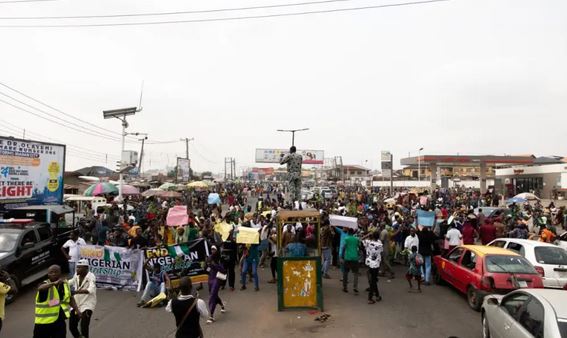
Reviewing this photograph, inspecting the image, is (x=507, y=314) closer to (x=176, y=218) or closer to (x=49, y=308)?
(x=49, y=308)

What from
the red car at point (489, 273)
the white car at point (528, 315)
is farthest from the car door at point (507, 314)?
the red car at point (489, 273)

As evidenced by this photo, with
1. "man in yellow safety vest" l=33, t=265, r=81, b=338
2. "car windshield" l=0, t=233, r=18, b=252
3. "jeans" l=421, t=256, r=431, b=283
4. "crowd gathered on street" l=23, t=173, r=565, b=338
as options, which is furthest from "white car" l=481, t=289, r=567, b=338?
"car windshield" l=0, t=233, r=18, b=252

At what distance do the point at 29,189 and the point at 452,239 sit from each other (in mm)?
16864

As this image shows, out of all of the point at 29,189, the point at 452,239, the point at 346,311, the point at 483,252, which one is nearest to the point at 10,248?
the point at 346,311

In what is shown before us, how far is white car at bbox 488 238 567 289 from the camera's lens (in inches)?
361

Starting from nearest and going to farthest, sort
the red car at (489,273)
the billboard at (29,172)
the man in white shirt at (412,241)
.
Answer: the red car at (489,273) < the man in white shirt at (412,241) < the billboard at (29,172)

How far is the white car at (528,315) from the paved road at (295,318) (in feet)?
4.42

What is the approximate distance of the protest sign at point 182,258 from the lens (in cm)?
973

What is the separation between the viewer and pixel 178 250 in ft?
32.3

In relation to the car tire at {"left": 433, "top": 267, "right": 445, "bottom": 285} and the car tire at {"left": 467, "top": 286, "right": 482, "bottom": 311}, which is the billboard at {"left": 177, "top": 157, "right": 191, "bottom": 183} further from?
the car tire at {"left": 467, "top": 286, "right": 482, "bottom": 311}

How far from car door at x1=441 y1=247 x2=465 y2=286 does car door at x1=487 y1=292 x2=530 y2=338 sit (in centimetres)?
360

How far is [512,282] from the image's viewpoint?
26.6 ft

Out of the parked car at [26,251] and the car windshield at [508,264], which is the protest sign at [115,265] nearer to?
the parked car at [26,251]

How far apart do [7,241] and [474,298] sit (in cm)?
1070
